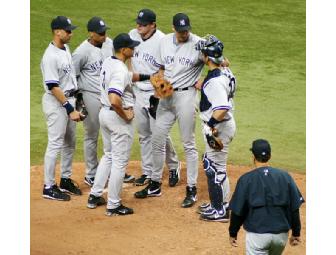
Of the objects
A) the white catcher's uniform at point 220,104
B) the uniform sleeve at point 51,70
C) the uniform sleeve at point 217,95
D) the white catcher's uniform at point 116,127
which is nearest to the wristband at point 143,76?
the white catcher's uniform at point 116,127

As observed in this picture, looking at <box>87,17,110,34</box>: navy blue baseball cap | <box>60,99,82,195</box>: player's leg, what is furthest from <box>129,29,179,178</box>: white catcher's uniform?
<box>60,99,82,195</box>: player's leg

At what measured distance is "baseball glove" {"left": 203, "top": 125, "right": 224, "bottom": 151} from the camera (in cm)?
705

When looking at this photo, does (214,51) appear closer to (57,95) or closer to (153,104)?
(153,104)

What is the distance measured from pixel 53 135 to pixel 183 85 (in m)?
1.38

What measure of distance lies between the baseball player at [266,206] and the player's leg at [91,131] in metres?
2.88

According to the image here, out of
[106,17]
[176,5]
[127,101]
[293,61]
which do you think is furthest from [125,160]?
[176,5]

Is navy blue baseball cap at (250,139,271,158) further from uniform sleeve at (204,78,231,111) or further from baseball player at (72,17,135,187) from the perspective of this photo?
baseball player at (72,17,135,187)

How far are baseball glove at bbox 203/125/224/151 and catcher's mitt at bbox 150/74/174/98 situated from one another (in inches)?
28.7

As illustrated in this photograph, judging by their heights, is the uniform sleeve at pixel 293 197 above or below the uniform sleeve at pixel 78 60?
below

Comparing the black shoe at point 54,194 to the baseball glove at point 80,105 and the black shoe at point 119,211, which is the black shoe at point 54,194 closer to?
the black shoe at point 119,211

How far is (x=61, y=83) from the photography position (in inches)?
306

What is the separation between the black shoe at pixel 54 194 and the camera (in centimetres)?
789

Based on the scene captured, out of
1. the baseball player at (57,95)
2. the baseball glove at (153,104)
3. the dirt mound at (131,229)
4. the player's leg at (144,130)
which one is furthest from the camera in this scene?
the player's leg at (144,130)

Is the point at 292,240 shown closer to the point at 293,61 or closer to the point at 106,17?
the point at 293,61
